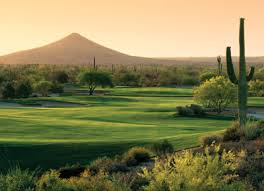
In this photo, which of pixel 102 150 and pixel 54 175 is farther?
pixel 102 150

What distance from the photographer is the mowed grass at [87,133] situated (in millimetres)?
27016

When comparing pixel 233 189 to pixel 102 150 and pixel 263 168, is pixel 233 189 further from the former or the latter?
pixel 102 150

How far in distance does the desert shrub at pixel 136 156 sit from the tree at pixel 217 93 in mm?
34941

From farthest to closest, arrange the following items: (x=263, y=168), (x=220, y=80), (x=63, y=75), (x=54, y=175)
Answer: (x=63, y=75)
(x=220, y=80)
(x=263, y=168)
(x=54, y=175)

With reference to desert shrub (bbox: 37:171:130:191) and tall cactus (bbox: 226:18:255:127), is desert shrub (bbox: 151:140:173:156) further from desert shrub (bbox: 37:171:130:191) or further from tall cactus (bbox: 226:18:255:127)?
desert shrub (bbox: 37:171:130:191)

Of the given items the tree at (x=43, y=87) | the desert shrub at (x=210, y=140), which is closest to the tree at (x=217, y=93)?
the desert shrub at (x=210, y=140)

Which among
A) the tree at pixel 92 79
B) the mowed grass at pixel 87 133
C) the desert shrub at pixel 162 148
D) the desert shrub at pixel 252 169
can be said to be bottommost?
the mowed grass at pixel 87 133

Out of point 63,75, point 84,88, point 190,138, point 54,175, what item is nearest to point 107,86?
point 84,88

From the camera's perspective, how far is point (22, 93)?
86.9 metres

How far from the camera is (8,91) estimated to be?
84750 millimetres

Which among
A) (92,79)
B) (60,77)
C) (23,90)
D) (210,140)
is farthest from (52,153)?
(60,77)

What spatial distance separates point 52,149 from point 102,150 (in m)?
2.67

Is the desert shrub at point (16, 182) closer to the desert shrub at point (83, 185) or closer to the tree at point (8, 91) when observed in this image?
the desert shrub at point (83, 185)

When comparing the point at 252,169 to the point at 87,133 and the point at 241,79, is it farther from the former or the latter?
the point at 87,133
